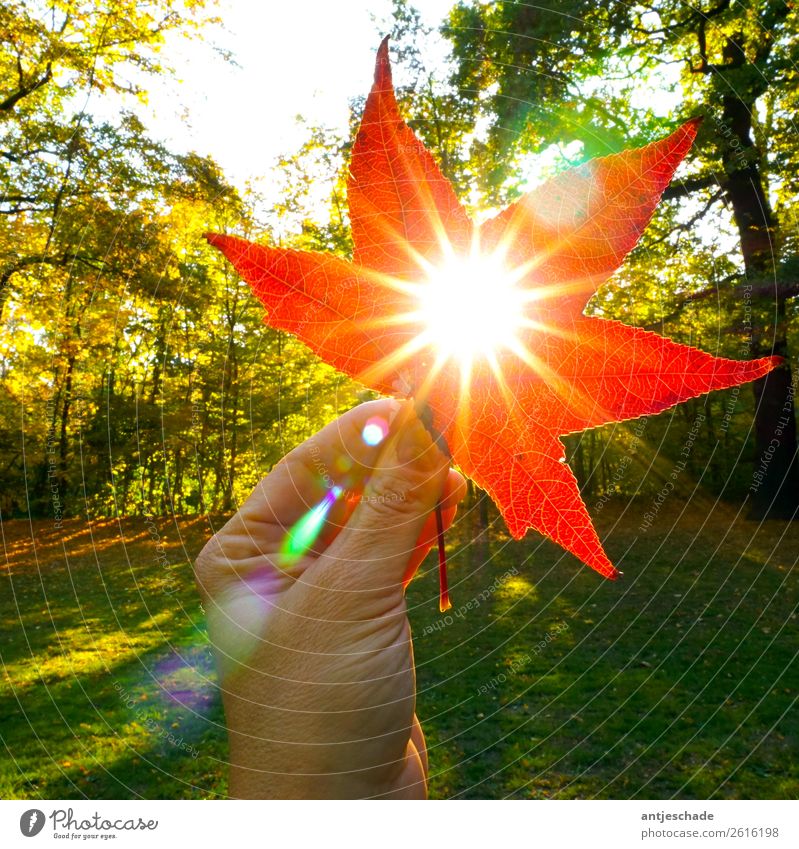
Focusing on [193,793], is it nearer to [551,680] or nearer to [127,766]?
[127,766]

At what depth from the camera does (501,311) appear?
81cm

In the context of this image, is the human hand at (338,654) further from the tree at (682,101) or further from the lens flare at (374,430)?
the tree at (682,101)

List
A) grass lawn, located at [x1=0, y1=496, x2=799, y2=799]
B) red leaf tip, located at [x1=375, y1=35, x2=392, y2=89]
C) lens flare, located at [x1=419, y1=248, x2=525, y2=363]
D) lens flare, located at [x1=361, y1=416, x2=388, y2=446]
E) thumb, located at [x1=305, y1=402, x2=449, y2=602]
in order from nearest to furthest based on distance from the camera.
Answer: red leaf tip, located at [x1=375, y1=35, x2=392, y2=89] < lens flare, located at [x1=419, y1=248, x2=525, y2=363] < thumb, located at [x1=305, y1=402, x2=449, y2=602] < lens flare, located at [x1=361, y1=416, x2=388, y2=446] < grass lawn, located at [x1=0, y1=496, x2=799, y2=799]

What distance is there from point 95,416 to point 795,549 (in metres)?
11.8

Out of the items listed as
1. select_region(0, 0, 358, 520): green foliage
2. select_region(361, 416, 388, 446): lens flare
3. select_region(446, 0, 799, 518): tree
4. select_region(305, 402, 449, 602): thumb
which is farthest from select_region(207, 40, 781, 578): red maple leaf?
select_region(446, 0, 799, 518): tree

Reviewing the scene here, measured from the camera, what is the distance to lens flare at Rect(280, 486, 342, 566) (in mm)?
1260

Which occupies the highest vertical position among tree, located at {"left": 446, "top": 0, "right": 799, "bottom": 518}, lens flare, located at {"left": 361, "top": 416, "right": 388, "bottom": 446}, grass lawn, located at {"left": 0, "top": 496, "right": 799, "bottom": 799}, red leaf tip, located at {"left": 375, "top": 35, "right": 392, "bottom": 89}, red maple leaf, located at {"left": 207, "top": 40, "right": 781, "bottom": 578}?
tree, located at {"left": 446, "top": 0, "right": 799, "bottom": 518}

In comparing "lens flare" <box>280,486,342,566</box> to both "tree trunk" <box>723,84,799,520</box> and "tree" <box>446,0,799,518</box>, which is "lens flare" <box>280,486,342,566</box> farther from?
"tree trunk" <box>723,84,799,520</box>

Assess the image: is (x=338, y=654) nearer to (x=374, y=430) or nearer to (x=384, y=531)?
(x=384, y=531)

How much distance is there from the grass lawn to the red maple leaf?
1308mm

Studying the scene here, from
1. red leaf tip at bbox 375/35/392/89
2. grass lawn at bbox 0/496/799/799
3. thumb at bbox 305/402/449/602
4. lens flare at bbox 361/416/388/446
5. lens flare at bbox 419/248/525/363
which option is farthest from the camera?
grass lawn at bbox 0/496/799/799

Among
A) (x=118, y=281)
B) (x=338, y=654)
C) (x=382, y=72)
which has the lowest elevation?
(x=338, y=654)

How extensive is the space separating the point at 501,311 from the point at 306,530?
29.7 inches

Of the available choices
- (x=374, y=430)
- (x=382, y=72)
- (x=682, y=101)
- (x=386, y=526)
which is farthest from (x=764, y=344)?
(x=382, y=72)
